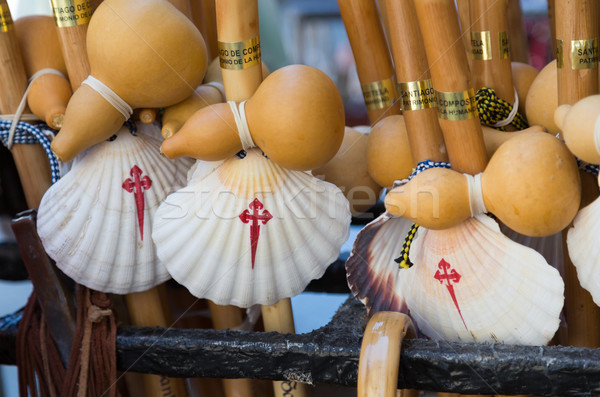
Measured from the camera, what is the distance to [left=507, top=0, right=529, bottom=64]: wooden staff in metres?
0.59

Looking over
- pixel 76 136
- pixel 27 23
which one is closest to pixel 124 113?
pixel 76 136

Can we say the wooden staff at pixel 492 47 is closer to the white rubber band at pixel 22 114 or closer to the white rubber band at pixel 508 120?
the white rubber band at pixel 508 120

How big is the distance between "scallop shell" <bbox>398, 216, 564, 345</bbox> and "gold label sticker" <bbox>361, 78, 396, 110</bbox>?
118 mm

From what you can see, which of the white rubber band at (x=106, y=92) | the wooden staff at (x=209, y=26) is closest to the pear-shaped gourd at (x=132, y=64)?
the white rubber band at (x=106, y=92)

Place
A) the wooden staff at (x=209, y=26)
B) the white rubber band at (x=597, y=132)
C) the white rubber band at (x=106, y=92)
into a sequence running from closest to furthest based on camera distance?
1. the white rubber band at (x=597, y=132)
2. the white rubber band at (x=106, y=92)
3. the wooden staff at (x=209, y=26)

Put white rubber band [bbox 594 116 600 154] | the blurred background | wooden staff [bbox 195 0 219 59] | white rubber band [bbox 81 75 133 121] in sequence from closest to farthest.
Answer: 1. white rubber band [bbox 594 116 600 154]
2. white rubber band [bbox 81 75 133 121]
3. wooden staff [bbox 195 0 219 59]
4. the blurred background

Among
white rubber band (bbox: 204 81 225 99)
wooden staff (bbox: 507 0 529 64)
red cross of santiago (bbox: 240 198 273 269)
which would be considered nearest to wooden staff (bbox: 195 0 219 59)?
white rubber band (bbox: 204 81 225 99)

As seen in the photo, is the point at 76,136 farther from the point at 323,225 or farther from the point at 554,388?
the point at 554,388

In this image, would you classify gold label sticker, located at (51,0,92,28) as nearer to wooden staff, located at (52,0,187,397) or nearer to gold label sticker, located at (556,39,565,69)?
wooden staff, located at (52,0,187,397)

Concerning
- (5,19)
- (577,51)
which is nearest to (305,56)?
(5,19)

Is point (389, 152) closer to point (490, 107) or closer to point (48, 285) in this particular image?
point (490, 107)

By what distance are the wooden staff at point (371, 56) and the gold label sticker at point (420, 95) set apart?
0.07 metres

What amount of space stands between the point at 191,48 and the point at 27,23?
18cm

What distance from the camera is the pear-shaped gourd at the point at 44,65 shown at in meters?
0.50
